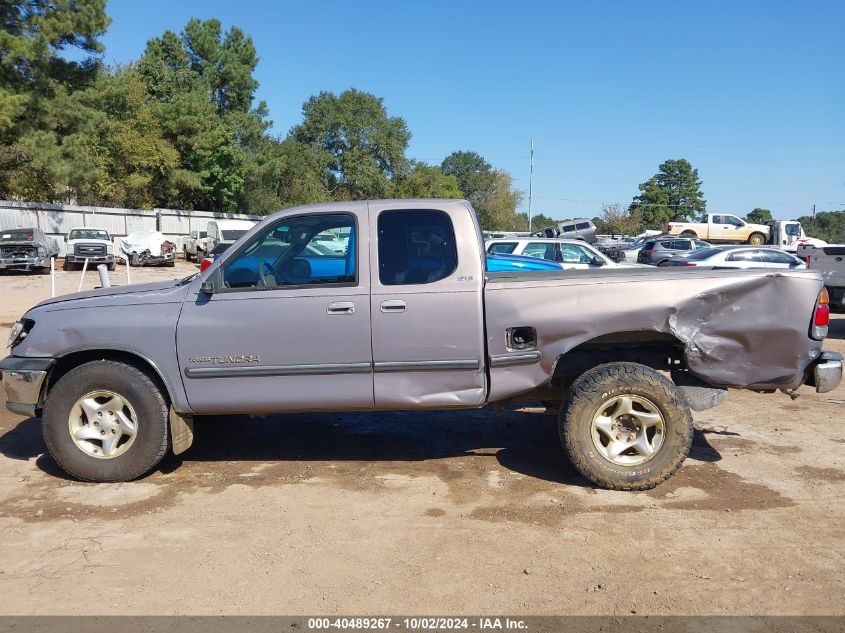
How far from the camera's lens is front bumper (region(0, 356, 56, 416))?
16.6ft

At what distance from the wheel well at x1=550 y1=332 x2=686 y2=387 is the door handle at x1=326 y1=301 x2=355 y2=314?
151 centimetres

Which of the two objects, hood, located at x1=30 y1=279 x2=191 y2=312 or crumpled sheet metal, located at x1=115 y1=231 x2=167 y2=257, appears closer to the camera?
hood, located at x1=30 y1=279 x2=191 y2=312

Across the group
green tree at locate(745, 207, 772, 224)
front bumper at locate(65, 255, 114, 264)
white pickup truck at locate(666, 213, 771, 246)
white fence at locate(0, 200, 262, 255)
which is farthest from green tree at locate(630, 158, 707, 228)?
front bumper at locate(65, 255, 114, 264)

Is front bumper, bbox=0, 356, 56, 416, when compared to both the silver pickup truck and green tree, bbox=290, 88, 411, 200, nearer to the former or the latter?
the silver pickup truck

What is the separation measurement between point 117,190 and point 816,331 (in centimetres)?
4295

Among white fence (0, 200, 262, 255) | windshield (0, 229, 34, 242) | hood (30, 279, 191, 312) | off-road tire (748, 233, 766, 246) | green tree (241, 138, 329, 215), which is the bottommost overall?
hood (30, 279, 191, 312)

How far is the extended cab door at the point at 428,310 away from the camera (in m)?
4.87

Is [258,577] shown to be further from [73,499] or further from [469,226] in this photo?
[469,226]

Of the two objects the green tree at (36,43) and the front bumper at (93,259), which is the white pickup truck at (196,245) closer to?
the front bumper at (93,259)

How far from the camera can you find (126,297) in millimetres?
5062

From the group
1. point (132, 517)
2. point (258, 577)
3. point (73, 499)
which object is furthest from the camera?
point (73, 499)

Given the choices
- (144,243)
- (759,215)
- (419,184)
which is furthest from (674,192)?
(144,243)

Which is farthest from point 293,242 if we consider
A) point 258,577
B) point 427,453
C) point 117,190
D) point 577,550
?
point 117,190

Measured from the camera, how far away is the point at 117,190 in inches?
1649
